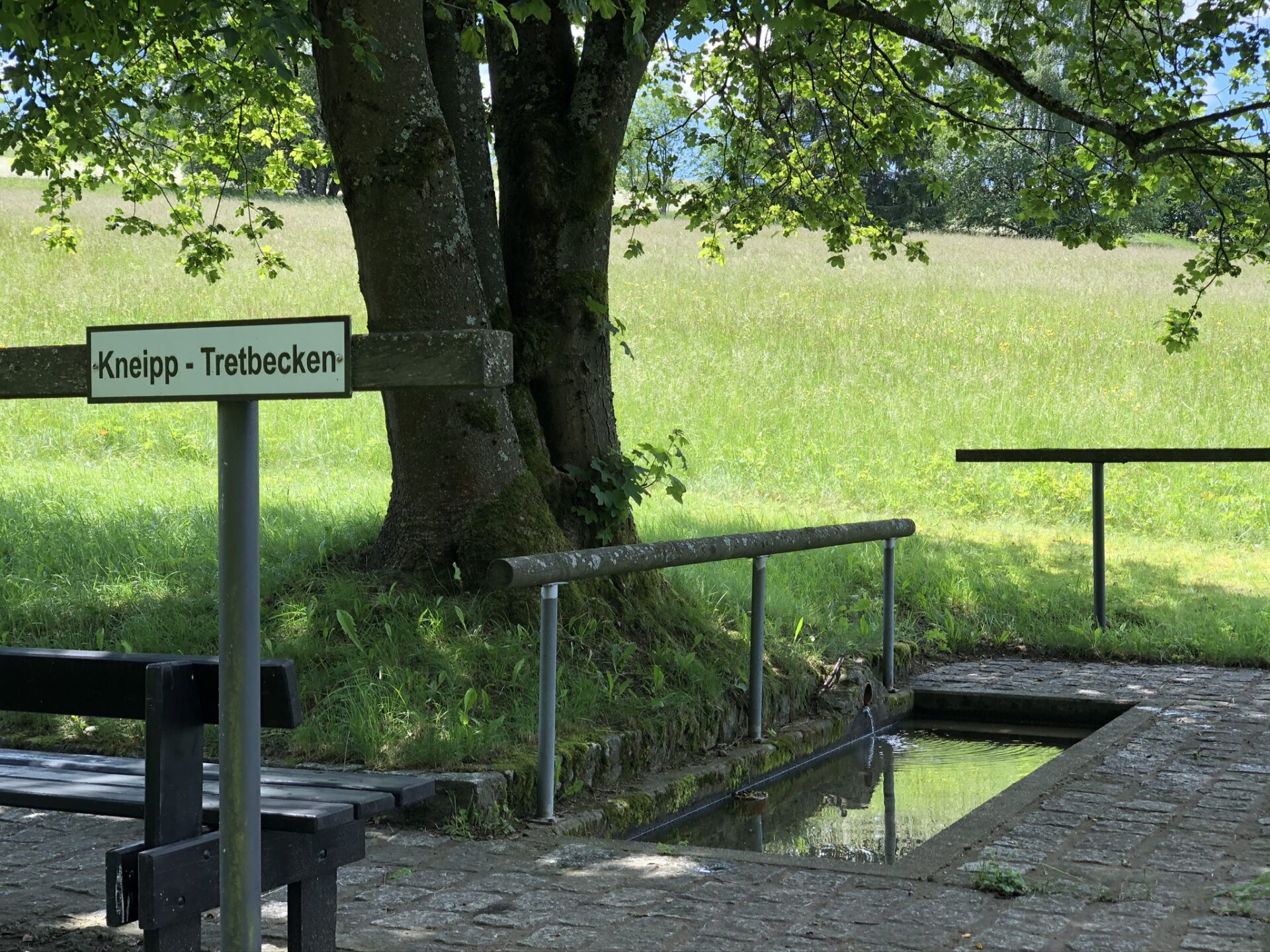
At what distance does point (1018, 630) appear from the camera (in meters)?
9.63

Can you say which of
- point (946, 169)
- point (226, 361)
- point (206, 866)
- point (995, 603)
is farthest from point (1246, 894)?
point (946, 169)

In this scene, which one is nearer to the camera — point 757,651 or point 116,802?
point 116,802

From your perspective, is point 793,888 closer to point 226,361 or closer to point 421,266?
point 226,361

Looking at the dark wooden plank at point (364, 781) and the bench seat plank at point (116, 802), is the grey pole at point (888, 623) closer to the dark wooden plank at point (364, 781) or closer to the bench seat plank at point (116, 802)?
the dark wooden plank at point (364, 781)

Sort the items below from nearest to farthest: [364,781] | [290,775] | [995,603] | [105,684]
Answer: [105,684] < [364,781] < [290,775] < [995,603]

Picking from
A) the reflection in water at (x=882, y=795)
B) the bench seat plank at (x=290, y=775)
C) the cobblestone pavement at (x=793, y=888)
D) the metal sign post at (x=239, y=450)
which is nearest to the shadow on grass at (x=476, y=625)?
the reflection in water at (x=882, y=795)

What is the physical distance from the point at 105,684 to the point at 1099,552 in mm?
7578

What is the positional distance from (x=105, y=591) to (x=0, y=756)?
3645mm

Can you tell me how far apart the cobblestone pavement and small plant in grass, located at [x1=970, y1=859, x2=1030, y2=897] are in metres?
0.05

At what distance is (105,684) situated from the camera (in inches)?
122

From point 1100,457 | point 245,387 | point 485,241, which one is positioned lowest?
point 1100,457

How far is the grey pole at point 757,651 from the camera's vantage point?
6.23 meters

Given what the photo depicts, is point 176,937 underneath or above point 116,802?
underneath

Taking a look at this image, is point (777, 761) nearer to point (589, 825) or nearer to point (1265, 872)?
point (589, 825)
